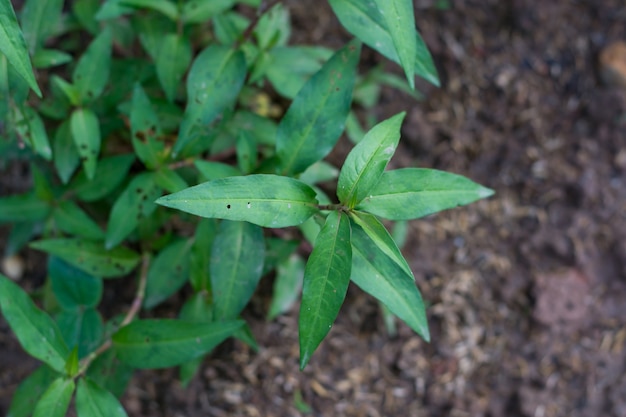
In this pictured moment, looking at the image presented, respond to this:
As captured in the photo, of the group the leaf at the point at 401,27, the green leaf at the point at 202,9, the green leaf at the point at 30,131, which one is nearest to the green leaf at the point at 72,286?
the green leaf at the point at 30,131

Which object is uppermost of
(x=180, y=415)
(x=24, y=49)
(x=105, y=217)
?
(x=24, y=49)

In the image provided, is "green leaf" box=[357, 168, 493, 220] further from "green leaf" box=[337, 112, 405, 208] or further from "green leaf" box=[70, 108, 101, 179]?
"green leaf" box=[70, 108, 101, 179]

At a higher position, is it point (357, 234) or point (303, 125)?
point (303, 125)

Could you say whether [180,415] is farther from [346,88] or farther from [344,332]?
[346,88]

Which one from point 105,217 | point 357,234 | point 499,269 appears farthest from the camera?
point 499,269

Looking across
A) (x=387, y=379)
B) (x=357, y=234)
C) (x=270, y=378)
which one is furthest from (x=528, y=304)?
(x=357, y=234)

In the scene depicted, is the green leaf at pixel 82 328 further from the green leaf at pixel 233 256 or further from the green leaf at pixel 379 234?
the green leaf at pixel 379 234

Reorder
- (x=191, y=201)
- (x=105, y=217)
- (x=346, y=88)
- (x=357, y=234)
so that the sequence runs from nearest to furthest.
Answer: (x=191, y=201) < (x=357, y=234) < (x=346, y=88) < (x=105, y=217)
